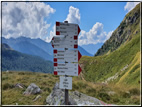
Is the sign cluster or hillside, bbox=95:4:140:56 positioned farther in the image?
hillside, bbox=95:4:140:56

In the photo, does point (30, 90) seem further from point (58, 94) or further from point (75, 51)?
point (75, 51)

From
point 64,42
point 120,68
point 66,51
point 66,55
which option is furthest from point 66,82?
point 120,68

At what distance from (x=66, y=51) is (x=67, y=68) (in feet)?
3.12

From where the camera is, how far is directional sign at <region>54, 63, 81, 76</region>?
625cm

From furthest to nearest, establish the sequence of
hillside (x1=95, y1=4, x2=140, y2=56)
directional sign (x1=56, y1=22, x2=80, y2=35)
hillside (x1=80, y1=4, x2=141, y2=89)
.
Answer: hillside (x1=95, y1=4, x2=140, y2=56), hillside (x1=80, y1=4, x2=141, y2=89), directional sign (x1=56, y1=22, x2=80, y2=35)

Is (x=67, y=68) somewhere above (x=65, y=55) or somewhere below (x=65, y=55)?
below

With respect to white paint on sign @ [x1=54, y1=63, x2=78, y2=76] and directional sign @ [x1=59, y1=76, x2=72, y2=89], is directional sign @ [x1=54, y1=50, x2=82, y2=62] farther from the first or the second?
directional sign @ [x1=59, y1=76, x2=72, y2=89]

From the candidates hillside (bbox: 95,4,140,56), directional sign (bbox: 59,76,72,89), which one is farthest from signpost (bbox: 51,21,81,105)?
hillside (bbox: 95,4,140,56)

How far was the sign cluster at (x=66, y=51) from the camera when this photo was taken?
6176 millimetres

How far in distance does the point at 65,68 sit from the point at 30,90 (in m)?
6.94

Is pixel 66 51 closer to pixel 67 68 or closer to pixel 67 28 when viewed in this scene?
pixel 67 68

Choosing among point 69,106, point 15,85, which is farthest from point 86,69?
point 69,106

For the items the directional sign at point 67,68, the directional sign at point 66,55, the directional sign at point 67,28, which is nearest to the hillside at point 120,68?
the directional sign at point 67,68

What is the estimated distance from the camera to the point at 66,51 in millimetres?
6305
